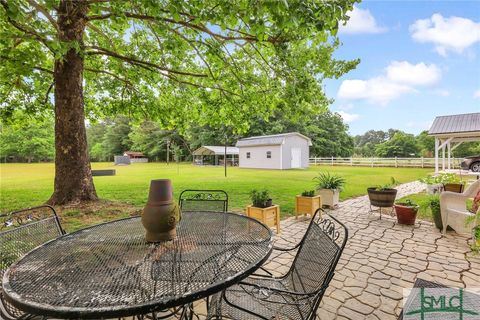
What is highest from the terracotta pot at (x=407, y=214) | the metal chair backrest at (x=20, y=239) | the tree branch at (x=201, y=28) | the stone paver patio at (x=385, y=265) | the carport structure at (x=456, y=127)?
the tree branch at (x=201, y=28)

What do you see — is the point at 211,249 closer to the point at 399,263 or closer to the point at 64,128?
the point at 399,263

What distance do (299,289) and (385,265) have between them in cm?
204

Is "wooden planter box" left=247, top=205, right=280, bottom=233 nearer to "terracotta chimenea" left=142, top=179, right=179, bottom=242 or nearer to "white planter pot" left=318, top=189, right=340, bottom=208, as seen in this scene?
"white planter pot" left=318, top=189, right=340, bottom=208

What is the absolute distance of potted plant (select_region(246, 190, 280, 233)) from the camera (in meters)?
4.25

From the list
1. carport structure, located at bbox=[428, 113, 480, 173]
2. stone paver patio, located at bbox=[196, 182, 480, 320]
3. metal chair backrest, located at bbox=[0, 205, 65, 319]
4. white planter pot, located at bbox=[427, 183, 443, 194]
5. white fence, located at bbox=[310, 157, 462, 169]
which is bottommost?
stone paver patio, located at bbox=[196, 182, 480, 320]

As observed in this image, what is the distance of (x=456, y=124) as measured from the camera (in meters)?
11.5

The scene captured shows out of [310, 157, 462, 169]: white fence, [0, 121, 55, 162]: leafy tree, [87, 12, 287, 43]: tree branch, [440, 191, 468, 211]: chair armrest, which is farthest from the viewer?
[0, 121, 55, 162]: leafy tree

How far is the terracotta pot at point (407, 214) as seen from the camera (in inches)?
184

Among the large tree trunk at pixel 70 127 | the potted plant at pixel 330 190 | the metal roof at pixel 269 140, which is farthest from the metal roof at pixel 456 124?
the large tree trunk at pixel 70 127

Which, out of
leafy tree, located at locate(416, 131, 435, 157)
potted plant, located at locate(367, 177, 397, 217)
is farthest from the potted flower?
leafy tree, located at locate(416, 131, 435, 157)

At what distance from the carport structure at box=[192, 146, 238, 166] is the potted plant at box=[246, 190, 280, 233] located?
21.8 metres

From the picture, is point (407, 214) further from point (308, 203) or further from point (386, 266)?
point (386, 266)

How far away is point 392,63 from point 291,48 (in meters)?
11.7

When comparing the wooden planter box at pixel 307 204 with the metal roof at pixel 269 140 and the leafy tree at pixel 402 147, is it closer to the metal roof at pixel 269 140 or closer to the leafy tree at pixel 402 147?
the metal roof at pixel 269 140
